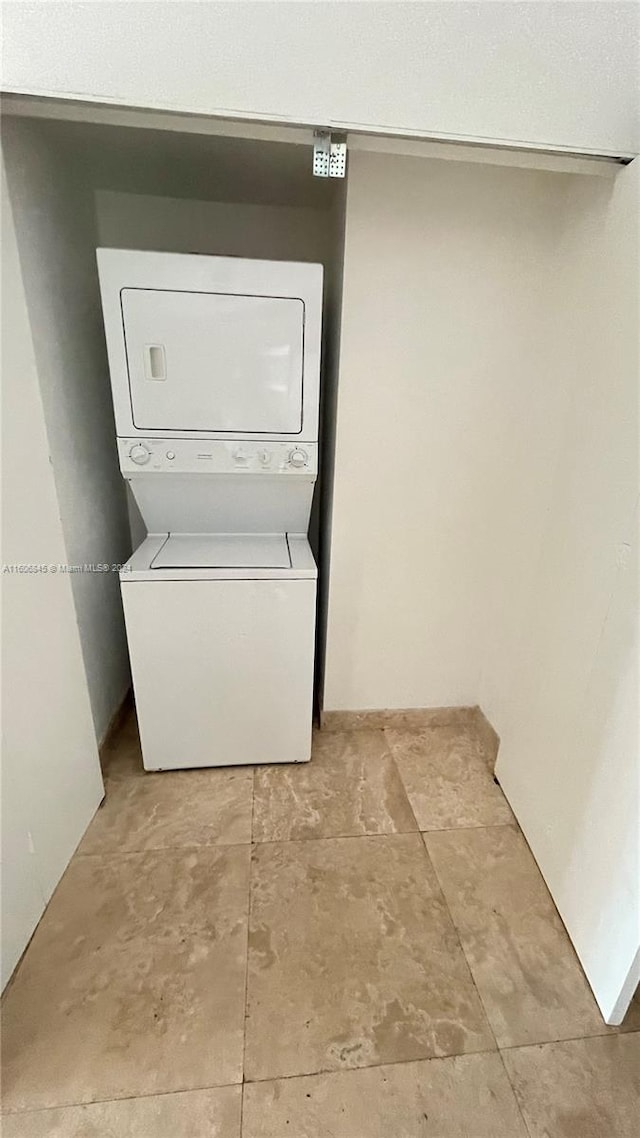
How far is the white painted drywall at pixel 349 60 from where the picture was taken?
101 centimetres

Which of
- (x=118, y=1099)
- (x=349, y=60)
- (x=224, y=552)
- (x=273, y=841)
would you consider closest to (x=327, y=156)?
(x=349, y=60)

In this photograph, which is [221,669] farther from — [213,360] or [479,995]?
[479,995]

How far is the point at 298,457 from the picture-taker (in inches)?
66.0

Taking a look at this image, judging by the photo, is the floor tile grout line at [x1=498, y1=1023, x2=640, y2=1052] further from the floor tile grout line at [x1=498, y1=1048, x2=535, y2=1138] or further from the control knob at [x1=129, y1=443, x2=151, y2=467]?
the control knob at [x1=129, y1=443, x2=151, y2=467]

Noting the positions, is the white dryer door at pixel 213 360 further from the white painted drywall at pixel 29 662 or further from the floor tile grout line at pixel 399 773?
the floor tile grout line at pixel 399 773

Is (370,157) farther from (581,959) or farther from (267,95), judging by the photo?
(581,959)

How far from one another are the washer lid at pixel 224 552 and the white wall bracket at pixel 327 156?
1.05 metres


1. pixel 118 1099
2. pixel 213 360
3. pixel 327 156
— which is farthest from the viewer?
pixel 213 360

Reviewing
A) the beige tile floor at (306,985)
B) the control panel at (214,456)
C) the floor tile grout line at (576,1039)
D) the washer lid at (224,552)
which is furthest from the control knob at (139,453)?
the floor tile grout line at (576,1039)

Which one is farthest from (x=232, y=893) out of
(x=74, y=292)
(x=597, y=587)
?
(x=74, y=292)

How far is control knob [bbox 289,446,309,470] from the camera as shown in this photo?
167 cm

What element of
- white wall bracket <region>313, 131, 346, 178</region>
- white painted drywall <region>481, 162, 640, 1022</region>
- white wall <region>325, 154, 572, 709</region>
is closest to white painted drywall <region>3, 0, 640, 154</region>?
white wall bracket <region>313, 131, 346, 178</region>

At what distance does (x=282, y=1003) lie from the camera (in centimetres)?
123

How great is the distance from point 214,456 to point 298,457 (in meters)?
0.27
